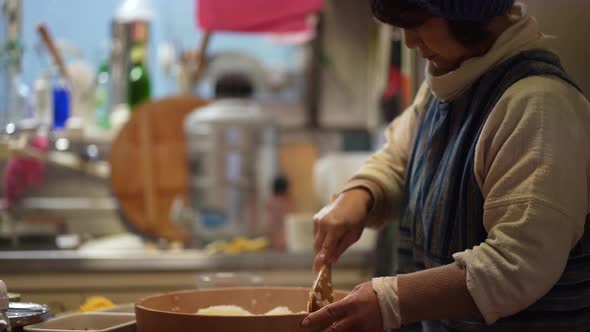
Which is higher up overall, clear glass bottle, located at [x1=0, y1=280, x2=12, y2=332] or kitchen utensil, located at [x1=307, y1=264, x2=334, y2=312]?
clear glass bottle, located at [x1=0, y1=280, x2=12, y2=332]

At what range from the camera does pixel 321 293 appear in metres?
1.18

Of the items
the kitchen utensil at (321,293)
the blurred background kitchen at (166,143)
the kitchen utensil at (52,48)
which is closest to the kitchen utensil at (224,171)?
the blurred background kitchen at (166,143)

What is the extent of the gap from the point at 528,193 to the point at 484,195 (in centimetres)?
11

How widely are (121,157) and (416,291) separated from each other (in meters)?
2.06

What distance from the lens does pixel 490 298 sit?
104 cm

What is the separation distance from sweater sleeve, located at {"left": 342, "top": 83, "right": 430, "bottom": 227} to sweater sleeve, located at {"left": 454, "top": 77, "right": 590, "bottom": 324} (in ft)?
1.14

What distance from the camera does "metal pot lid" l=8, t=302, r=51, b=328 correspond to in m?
1.08

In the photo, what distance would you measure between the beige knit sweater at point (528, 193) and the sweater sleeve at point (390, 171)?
31cm

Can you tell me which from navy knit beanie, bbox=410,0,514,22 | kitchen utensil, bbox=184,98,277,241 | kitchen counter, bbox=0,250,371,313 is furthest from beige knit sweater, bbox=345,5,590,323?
kitchen utensil, bbox=184,98,277,241

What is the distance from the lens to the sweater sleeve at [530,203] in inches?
40.8

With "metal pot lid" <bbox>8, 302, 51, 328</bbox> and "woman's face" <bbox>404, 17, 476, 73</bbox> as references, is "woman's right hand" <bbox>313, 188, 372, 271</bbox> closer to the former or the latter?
"woman's face" <bbox>404, 17, 476, 73</bbox>

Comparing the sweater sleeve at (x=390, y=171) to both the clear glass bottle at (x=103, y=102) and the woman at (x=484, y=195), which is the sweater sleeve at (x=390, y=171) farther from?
the clear glass bottle at (x=103, y=102)

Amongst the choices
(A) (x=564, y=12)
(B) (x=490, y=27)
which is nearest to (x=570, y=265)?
(B) (x=490, y=27)

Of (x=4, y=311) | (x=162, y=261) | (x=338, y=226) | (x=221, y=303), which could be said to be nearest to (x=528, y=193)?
(x=338, y=226)
